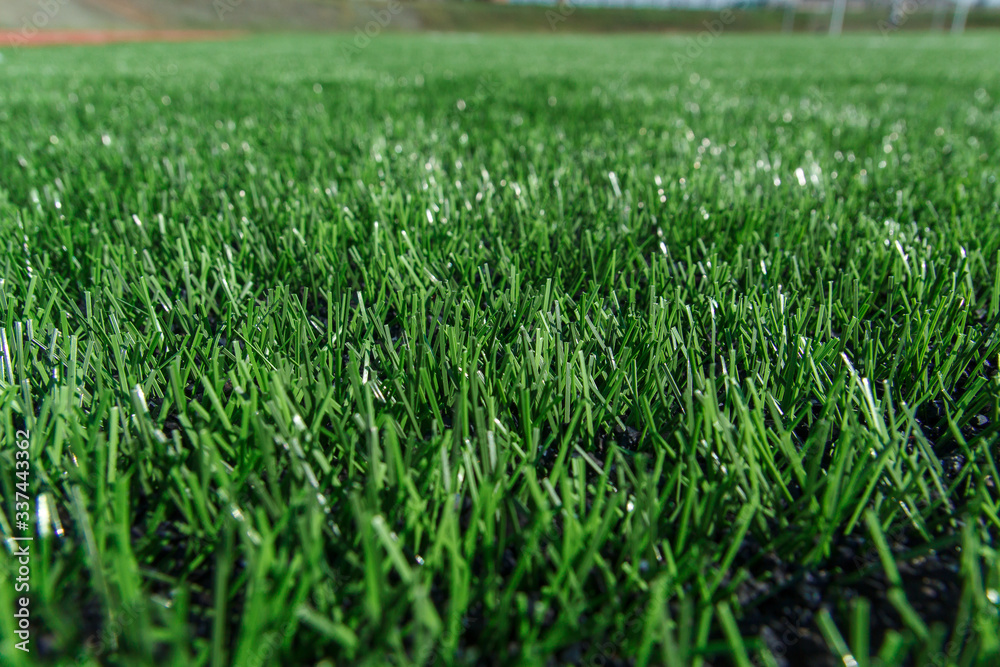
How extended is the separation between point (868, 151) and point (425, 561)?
2620 mm

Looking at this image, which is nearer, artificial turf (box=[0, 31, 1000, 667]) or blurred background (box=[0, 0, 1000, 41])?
artificial turf (box=[0, 31, 1000, 667])

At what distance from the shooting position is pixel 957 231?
1396 millimetres

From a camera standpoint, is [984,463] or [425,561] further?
[984,463]

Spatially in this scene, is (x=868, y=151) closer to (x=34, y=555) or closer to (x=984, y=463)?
(x=984, y=463)

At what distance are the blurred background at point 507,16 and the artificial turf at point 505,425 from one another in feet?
116

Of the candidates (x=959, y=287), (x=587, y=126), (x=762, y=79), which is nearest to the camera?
(x=959, y=287)

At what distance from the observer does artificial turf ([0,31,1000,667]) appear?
20.6 inches

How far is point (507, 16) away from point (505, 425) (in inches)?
1917

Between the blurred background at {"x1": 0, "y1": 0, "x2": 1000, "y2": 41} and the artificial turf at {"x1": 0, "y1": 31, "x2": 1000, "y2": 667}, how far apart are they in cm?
3537

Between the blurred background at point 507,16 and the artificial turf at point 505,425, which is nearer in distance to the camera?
the artificial turf at point 505,425

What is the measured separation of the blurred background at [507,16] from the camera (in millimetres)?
33844

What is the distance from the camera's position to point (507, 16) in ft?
144

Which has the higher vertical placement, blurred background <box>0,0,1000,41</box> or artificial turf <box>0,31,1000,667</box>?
blurred background <box>0,0,1000,41</box>

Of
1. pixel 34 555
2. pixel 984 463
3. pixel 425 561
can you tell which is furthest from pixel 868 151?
pixel 34 555
